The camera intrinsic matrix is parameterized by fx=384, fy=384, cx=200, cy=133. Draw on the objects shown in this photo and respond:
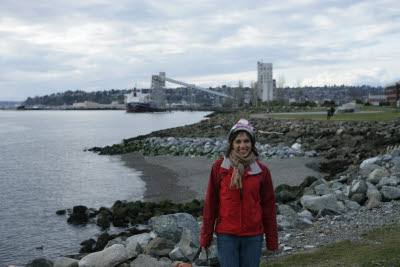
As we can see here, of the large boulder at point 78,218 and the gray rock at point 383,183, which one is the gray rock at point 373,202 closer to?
the gray rock at point 383,183

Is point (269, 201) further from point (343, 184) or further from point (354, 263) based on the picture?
point (343, 184)

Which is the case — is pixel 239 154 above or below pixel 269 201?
above

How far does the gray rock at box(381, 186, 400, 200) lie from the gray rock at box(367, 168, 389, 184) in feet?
4.45

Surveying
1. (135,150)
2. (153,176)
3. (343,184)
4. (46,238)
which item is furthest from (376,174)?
(135,150)

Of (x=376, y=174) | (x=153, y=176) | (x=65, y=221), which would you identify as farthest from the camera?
(x=153, y=176)

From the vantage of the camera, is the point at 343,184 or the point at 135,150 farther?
the point at 135,150

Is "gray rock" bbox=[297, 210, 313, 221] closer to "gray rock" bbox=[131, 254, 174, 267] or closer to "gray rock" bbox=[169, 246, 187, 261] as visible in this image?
"gray rock" bbox=[169, 246, 187, 261]

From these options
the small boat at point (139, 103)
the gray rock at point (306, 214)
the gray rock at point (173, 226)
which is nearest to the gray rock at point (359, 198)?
the gray rock at point (306, 214)

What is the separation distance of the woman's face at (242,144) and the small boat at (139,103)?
14754 centimetres

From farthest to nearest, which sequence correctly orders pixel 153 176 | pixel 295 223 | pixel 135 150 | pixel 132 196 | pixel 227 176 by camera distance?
pixel 135 150 → pixel 153 176 → pixel 132 196 → pixel 295 223 → pixel 227 176

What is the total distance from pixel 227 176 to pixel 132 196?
11687 millimetres

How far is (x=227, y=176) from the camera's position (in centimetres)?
345

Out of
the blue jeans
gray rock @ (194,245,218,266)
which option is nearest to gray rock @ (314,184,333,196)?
gray rock @ (194,245,218,266)

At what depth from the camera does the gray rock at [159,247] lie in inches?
263
